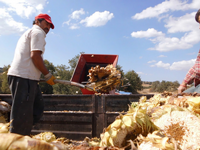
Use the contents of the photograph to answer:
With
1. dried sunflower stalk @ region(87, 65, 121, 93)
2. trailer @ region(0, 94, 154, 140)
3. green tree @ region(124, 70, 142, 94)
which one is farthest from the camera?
green tree @ region(124, 70, 142, 94)

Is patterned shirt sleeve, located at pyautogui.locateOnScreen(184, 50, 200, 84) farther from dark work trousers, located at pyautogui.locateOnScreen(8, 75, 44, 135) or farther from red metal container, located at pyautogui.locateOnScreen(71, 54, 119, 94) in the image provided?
red metal container, located at pyautogui.locateOnScreen(71, 54, 119, 94)

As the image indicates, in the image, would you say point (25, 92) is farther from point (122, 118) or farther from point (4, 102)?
point (122, 118)

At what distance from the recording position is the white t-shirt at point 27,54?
9.20ft

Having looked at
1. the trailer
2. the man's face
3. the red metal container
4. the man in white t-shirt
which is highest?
the man's face

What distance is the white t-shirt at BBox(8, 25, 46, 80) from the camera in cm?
280

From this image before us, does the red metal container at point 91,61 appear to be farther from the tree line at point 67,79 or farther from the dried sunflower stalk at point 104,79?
the tree line at point 67,79

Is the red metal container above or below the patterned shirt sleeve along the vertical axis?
above

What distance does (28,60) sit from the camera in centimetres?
287

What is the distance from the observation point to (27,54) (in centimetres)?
289

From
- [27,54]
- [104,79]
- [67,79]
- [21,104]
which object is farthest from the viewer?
[67,79]

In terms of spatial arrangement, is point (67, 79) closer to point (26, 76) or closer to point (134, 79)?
point (134, 79)

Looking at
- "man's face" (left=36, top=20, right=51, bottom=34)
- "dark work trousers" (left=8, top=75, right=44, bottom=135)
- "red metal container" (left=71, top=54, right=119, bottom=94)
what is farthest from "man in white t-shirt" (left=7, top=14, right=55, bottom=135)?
"red metal container" (left=71, top=54, right=119, bottom=94)

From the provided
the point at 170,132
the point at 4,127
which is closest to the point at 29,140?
the point at 4,127

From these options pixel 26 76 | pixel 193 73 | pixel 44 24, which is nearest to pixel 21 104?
pixel 26 76
